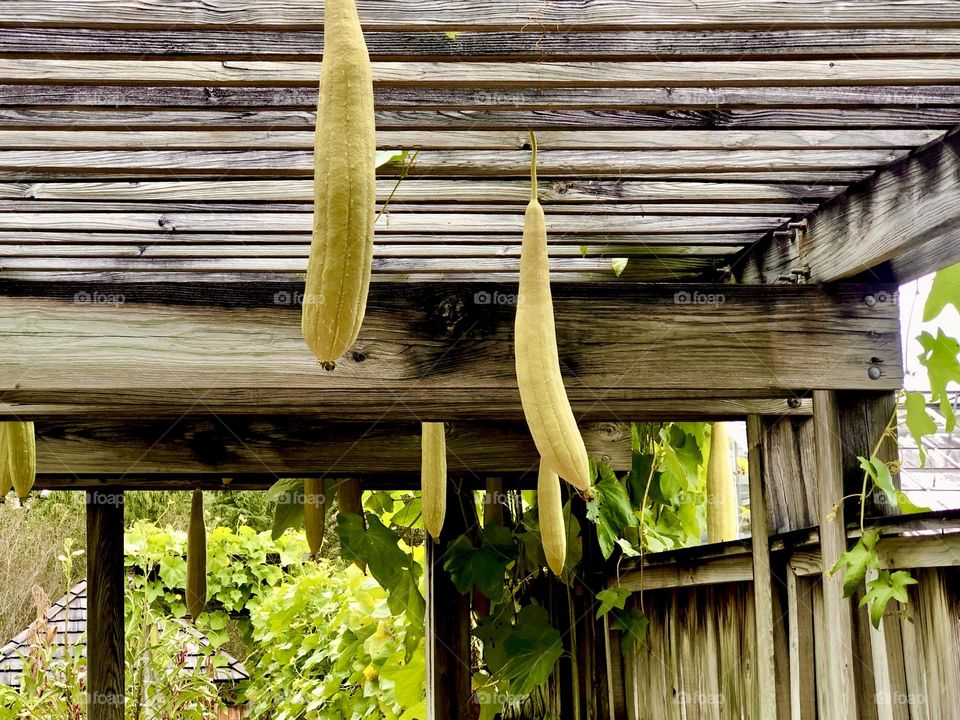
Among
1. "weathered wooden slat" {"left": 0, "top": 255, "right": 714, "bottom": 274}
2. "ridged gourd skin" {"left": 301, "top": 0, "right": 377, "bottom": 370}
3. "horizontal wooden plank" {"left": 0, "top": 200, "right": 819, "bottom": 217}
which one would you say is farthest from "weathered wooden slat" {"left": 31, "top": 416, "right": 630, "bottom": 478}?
"ridged gourd skin" {"left": 301, "top": 0, "right": 377, "bottom": 370}

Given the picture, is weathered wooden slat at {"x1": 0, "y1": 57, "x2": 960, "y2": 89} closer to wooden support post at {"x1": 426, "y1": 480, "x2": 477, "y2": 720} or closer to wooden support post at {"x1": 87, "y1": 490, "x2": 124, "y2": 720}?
wooden support post at {"x1": 426, "y1": 480, "x2": 477, "y2": 720}

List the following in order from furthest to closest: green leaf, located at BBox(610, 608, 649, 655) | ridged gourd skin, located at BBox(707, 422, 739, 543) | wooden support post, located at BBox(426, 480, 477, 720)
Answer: wooden support post, located at BBox(426, 480, 477, 720)
green leaf, located at BBox(610, 608, 649, 655)
ridged gourd skin, located at BBox(707, 422, 739, 543)

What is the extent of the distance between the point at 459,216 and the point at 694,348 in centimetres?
76

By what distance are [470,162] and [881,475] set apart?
4.15 feet

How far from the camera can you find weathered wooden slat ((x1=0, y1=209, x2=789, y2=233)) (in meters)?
2.85

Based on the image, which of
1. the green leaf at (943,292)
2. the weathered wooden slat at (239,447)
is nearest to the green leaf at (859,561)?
the green leaf at (943,292)

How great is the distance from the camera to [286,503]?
5.22 metres

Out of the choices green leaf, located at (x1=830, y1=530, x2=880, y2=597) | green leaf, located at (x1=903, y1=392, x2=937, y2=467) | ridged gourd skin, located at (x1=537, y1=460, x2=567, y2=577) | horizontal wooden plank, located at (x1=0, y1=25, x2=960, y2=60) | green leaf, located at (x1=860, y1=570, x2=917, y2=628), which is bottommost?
green leaf, located at (x1=860, y1=570, x2=917, y2=628)

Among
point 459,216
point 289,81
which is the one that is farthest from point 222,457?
point 289,81

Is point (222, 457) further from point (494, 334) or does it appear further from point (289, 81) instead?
point (289, 81)

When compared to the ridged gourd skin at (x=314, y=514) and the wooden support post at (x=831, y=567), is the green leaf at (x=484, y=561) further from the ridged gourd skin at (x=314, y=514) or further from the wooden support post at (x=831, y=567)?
the wooden support post at (x=831, y=567)

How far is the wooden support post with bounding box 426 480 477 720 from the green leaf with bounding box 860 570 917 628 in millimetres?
2599

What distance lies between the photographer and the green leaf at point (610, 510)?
396cm

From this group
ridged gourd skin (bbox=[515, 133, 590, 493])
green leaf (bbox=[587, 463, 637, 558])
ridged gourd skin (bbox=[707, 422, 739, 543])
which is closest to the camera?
ridged gourd skin (bbox=[515, 133, 590, 493])
